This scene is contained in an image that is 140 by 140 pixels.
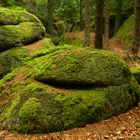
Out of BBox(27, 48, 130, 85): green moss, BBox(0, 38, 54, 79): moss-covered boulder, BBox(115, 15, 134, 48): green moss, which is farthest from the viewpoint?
BBox(115, 15, 134, 48): green moss

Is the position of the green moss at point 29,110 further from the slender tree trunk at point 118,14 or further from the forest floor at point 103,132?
the slender tree trunk at point 118,14

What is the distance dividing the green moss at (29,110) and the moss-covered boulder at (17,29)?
7605 millimetres

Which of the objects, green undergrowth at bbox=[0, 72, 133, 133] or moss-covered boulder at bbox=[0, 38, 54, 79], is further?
moss-covered boulder at bbox=[0, 38, 54, 79]

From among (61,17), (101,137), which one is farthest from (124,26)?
(101,137)

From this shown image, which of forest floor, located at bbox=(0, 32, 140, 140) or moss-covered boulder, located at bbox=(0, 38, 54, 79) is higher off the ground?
moss-covered boulder, located at bbox=(0, 38, 54, 79)

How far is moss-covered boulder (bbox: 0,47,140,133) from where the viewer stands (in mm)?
8789

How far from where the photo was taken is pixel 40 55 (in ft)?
39.9

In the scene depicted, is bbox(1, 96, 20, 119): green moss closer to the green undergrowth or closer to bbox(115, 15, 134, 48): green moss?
the green undergrowth

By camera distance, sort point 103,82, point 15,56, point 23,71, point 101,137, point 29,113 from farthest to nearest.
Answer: point 15,56, point 23,71, point 103,82, point 29,113, point 101,137

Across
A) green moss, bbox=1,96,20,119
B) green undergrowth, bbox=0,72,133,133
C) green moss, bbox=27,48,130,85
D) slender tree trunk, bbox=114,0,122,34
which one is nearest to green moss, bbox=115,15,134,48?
slender tree trunk, bbox=114,0,122,34

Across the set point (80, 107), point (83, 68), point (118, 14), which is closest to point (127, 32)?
point (118, 14)

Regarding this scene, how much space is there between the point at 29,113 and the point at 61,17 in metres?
28.8

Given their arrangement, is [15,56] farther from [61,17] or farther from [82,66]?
[61,17]

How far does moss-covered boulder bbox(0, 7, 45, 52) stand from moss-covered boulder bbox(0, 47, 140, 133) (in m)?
5.63
